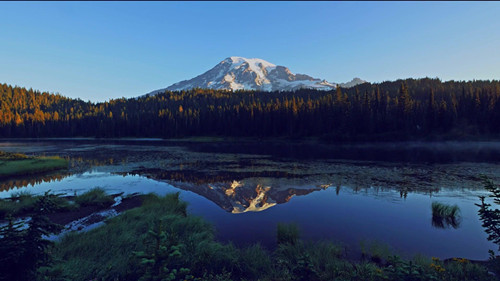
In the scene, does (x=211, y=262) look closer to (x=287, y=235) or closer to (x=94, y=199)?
(x=287, y=235)

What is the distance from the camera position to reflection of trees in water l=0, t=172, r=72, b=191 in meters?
30.0

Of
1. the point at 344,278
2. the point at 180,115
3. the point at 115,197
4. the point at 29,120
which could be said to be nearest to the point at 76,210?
the point at 115,197

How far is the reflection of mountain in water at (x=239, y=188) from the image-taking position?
23469 mm

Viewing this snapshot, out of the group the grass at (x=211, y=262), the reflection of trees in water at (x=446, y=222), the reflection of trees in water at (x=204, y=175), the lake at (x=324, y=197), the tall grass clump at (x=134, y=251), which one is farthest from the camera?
the reflection of trees in water at (x=204, y=175)

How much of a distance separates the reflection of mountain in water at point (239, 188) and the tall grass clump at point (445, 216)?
38.8 feet

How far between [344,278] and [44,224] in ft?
32.5

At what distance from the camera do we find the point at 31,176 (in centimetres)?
3681

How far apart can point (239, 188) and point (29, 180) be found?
30.3 metres

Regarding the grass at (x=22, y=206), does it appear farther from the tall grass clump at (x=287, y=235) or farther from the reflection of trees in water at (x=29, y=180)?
the tall grass clump at (x=287, y=235)

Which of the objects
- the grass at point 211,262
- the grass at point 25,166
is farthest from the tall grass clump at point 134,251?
the grass at point 25,166

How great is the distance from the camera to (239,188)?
2958cm

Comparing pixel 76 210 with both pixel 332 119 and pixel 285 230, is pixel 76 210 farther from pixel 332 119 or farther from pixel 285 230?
pixel 332 119

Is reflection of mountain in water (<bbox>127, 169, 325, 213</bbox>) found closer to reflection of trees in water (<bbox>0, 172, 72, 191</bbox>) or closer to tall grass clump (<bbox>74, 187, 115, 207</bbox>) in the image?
tall grass clump (<bbox>74, 187, 115, 207</bbox>)

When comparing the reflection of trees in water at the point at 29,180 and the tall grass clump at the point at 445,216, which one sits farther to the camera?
the reflection of trees in water at the point at 29,180
